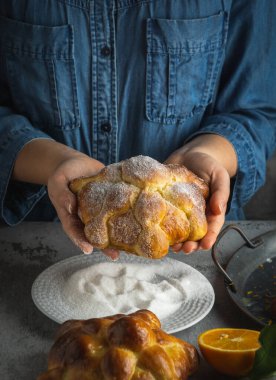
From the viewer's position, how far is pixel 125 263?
1301 millimetres

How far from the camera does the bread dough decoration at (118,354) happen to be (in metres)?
0.86

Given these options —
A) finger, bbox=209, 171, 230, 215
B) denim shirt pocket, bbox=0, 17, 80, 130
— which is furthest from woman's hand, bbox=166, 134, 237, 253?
denim shirt pocket, bbox=0, 17, 80, 130

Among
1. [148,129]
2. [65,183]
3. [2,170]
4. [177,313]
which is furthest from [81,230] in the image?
[148,129]

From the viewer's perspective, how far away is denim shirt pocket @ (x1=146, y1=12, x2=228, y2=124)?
1449 millimetres

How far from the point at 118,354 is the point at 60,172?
17.8 inches

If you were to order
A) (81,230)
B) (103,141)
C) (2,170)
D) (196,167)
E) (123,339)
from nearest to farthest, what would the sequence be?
(123,339) → (81,230) → (196,167) → (2,170) → (103,141)

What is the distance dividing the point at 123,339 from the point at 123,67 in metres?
0.77

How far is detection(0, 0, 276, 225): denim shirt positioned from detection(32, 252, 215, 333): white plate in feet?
0.83

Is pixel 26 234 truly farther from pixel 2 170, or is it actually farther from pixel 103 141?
pixel 103 141

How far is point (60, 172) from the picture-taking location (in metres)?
1.21

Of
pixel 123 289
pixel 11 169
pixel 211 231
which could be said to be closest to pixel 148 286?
pixel 123 289

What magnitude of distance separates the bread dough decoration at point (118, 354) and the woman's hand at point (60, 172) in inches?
8.8

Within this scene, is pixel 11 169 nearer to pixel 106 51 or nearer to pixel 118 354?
pixel 106 51

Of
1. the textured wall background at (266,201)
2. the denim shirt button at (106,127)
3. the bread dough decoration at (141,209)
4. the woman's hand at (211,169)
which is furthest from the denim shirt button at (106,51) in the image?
the textured wall background at (266,201)
